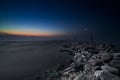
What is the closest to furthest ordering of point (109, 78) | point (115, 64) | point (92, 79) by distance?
1. point (109, 78)
2. point (92, 79)
3. point (115, 64)

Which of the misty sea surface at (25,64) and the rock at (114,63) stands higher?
the rock at (114,63)

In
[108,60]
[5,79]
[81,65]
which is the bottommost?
[5,79]

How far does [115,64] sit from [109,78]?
2584 millimetres

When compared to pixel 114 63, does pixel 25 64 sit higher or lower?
lower

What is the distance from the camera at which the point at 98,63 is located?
6539 mm

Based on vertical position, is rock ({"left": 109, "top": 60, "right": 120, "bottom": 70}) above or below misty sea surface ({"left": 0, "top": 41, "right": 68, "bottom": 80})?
above

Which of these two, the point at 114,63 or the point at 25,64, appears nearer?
the point at 114,63

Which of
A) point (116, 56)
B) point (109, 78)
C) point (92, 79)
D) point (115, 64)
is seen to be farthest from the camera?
point (116, 56)

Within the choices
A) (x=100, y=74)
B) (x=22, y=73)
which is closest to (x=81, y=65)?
(x=100, y=74)

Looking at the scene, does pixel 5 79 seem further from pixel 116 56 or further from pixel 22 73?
pixel 116 56

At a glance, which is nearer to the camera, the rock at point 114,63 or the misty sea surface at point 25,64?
the rock at point 114,63

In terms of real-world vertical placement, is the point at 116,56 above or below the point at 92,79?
above

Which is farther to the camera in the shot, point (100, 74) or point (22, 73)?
point (22, 73)

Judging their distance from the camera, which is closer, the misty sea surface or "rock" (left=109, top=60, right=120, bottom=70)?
"rock" (left=109, top=60, right=120, bottom=70)
